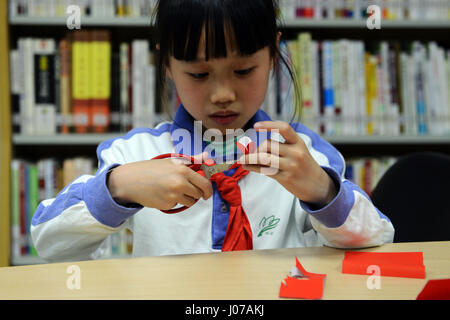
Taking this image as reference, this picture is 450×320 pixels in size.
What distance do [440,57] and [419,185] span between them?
783 mm

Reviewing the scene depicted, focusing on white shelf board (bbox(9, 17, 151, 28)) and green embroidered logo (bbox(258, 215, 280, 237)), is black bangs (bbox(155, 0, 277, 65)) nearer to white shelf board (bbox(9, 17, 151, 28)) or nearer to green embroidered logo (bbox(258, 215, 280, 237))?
green embroidered logo (bbox(258, 215, 280, 237))

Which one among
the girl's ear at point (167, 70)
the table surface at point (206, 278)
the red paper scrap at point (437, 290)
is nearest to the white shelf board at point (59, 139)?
the girl's ear at point (167, 70)

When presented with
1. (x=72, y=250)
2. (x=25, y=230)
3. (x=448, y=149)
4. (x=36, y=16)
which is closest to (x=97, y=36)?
(x=36, y=16)

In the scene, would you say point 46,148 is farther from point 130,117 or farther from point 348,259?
point 348,259

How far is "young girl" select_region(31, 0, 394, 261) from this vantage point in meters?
0.63

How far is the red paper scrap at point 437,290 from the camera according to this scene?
1.39 ft

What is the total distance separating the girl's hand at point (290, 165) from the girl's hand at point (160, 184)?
8 centimetres

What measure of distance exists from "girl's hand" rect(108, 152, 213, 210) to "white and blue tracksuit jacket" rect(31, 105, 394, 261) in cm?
2

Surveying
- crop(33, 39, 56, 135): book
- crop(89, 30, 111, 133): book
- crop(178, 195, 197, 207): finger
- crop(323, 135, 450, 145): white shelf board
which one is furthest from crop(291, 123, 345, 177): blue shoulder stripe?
crop(33, 39, 56, 135): book

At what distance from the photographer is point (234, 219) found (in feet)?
2.50

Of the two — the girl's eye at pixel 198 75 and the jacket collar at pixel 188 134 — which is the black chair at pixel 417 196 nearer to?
the jacket collar at pixel 188 134

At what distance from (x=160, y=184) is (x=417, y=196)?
0.57 m

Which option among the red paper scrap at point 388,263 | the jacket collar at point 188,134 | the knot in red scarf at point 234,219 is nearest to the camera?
the red paper scrap at point 388,263

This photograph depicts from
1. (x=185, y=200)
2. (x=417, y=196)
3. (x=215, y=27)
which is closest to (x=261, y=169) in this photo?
(x=185, y=200)
